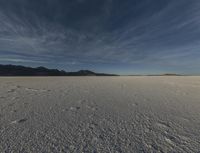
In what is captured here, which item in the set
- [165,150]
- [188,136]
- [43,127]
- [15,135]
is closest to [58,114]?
[43,127]

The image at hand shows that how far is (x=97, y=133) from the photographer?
7.95 feet

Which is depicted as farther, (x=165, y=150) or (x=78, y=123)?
(x=78, y=123)

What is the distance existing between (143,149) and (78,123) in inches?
57.9

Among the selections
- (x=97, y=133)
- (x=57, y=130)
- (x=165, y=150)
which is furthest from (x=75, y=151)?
(x=165, y=150)

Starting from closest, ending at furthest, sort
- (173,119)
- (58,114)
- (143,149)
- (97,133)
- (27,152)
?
1. (27,152)
2. (143,149)
3. (97,133)
4. (173,119)
5. (58,114)

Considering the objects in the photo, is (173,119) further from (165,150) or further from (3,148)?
(3,148)

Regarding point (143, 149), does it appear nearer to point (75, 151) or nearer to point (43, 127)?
point (75, 151)

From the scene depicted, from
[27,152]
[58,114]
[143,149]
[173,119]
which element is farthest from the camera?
[58,114]

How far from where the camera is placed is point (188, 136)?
236cm

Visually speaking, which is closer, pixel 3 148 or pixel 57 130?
pixel 3 148

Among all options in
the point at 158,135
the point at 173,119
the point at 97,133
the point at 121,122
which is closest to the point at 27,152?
the point at 97,133

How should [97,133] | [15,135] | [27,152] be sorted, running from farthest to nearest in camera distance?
[97,133], [15,135], [27,152]

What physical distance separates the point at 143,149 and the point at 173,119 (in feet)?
5.55

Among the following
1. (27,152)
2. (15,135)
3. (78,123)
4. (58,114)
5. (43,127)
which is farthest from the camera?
(58,114)
